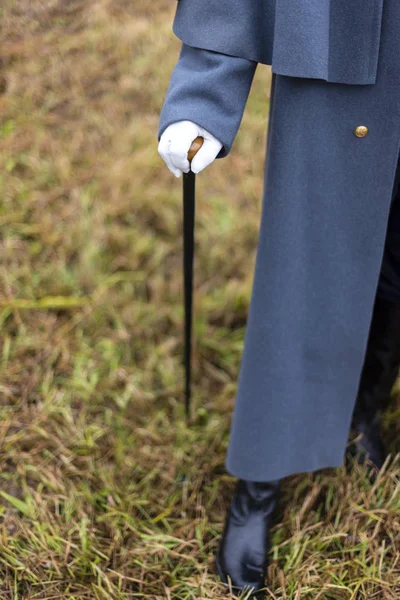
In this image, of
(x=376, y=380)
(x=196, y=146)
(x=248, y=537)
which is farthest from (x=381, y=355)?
(x=196, y=146)

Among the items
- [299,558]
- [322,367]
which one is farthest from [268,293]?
[299,558]

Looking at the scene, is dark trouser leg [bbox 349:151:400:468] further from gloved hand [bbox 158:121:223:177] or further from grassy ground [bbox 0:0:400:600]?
gloved hand [bbox 158:121:223:177]

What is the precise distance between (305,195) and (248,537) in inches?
31.5

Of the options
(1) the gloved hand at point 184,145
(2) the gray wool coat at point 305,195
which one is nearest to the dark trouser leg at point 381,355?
(2) the gray wool coat at point 305,195

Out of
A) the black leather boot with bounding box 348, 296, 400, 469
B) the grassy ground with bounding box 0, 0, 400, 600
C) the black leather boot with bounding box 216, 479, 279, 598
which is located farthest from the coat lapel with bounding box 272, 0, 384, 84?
the grassy ground with bounding box 0, 0, 400, 600

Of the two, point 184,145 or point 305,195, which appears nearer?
point 184,145

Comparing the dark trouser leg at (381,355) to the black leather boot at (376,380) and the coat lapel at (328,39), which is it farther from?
the coat lapel at (328,39)

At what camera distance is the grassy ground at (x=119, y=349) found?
1425 mm

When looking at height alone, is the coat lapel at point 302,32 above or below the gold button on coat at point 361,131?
above

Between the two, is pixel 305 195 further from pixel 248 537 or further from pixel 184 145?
pixel 248 537

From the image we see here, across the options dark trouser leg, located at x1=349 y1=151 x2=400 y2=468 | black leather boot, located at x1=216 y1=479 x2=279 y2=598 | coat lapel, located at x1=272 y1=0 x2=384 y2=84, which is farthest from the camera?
black leather boot, located at x1=216 y1=479 x2=279 y2=598

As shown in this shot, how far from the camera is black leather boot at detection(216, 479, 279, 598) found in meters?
1.38

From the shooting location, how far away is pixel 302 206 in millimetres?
1106

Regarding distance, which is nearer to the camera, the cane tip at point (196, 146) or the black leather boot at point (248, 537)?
the cane tip at point (196, 146)
